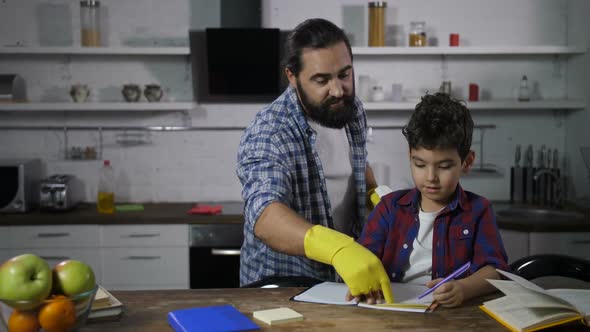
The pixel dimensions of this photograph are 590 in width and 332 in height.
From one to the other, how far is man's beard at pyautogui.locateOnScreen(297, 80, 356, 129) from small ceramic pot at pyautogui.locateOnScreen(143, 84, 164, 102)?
196 cm

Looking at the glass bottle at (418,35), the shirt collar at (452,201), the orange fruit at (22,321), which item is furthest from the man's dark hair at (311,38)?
the glass bottle at (418,35)

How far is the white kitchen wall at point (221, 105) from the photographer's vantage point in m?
4.20

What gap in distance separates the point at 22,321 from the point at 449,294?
37.2 inches

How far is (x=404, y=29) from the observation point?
424 centimetres

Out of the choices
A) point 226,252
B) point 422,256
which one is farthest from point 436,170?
point 226,252

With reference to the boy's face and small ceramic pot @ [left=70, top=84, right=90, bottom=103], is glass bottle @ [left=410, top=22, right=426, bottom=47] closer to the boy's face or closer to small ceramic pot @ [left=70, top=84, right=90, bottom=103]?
small ceramic pot @ [left=70, top=84, right=90, bottom=103]

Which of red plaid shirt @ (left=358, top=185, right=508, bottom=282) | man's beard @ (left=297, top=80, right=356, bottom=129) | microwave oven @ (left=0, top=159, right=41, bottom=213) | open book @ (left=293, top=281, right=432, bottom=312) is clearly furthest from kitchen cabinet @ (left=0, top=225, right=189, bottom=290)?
open book @ (left=293, top=281, right=432, bottom=312)

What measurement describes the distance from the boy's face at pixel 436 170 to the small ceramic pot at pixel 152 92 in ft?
7.88

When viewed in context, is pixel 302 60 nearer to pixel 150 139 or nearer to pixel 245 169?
pixel 245 169

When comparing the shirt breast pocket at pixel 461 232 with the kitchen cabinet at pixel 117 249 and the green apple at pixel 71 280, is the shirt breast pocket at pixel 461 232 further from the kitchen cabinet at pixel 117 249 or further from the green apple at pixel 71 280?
the kitchen cabinet at pixel 117 249

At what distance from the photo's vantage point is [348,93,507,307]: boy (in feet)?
6.33

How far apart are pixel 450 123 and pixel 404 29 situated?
2.41m

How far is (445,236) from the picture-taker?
6.40 ft

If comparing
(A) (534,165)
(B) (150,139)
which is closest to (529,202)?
(A) (534,165)
